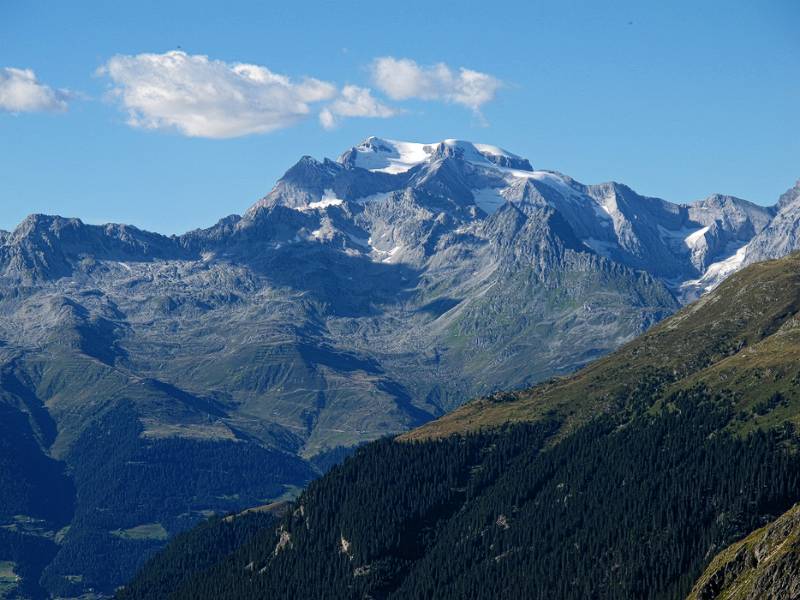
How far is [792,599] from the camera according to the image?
198625 mm
